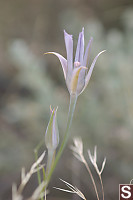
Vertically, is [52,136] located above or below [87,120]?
above

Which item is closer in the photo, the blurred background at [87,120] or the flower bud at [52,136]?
the flower bud at [52,136]

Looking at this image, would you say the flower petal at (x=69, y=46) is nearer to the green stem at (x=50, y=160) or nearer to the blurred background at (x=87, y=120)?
the green stem at (x=50, y=160)

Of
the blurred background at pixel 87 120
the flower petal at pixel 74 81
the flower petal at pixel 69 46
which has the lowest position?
the blurred background at pixel 87 120

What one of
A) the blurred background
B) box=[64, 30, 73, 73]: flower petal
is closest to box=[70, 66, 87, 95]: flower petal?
box=[64, 30, 73, 73]: flower petal

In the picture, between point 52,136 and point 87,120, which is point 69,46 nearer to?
point 52,136

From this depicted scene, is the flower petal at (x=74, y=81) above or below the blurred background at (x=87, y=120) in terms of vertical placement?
above

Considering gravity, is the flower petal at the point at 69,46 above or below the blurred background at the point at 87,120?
above

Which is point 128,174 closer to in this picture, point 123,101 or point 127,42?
point 123,101

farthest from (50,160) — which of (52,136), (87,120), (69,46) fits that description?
(87,120)

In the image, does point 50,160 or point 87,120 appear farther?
point 87,120

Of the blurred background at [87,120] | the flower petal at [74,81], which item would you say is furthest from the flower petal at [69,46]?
the blurred background at [87,120]

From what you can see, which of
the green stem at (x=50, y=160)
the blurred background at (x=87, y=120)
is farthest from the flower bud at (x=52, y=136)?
the blurred background at (x=87, y=120)

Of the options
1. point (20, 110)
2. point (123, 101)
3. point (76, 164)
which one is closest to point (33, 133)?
point (20, 110)
